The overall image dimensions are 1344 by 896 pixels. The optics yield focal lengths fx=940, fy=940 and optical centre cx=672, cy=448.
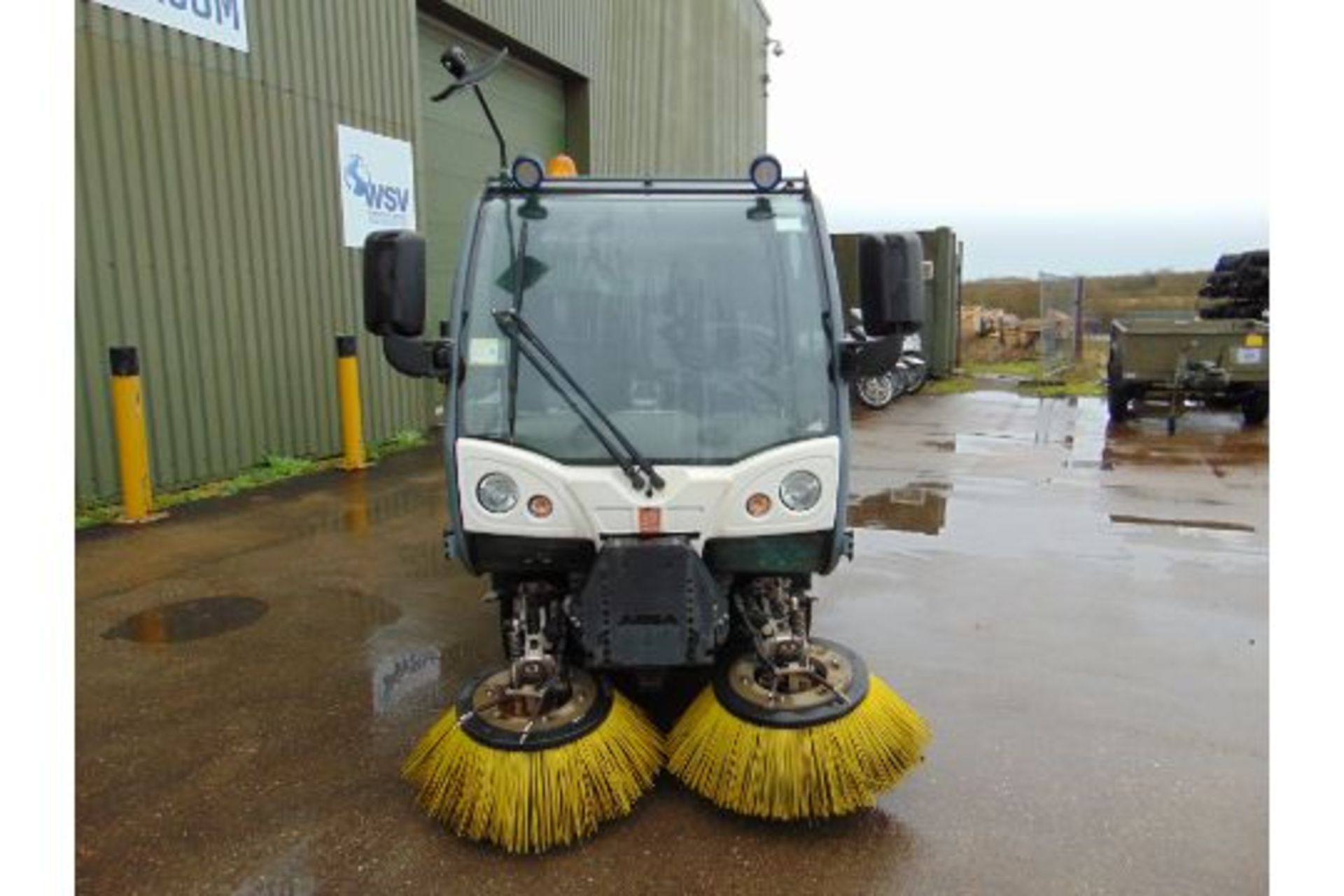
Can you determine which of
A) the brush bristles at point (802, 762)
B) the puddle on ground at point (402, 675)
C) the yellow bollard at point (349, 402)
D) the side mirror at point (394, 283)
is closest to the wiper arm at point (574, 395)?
the side mirror at point (394, 283)

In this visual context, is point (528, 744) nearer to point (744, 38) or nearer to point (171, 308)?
point (171, 308)

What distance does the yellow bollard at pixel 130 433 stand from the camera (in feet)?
22.9

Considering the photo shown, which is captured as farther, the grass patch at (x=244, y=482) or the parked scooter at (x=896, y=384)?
the parked scooter at (x=896, y=384)

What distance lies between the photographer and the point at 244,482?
330 inches

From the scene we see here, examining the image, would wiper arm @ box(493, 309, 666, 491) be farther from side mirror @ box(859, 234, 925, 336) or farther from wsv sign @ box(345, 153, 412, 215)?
wsv sign @ box(345, 153, 412, 215)

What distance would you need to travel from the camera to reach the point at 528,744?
9.61 ft

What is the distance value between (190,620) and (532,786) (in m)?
3.09

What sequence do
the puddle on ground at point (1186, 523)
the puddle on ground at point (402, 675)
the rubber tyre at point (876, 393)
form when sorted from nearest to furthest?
the puddle on ground at point (402, 675), the puddle on ground at point (1186, 523), the rubber tyre at point (876, 393)

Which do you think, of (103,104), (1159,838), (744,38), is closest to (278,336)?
(103,104)

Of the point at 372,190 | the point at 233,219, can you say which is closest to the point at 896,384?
the point at 372,190

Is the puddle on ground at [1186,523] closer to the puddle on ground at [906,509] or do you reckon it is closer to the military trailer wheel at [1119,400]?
the puddle on ground at [906,509]

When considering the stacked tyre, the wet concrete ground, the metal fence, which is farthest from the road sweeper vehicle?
the metal fence

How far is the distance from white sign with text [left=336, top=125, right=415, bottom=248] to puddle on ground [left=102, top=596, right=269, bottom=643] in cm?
526

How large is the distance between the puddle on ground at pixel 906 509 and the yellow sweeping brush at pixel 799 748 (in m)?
4.12
